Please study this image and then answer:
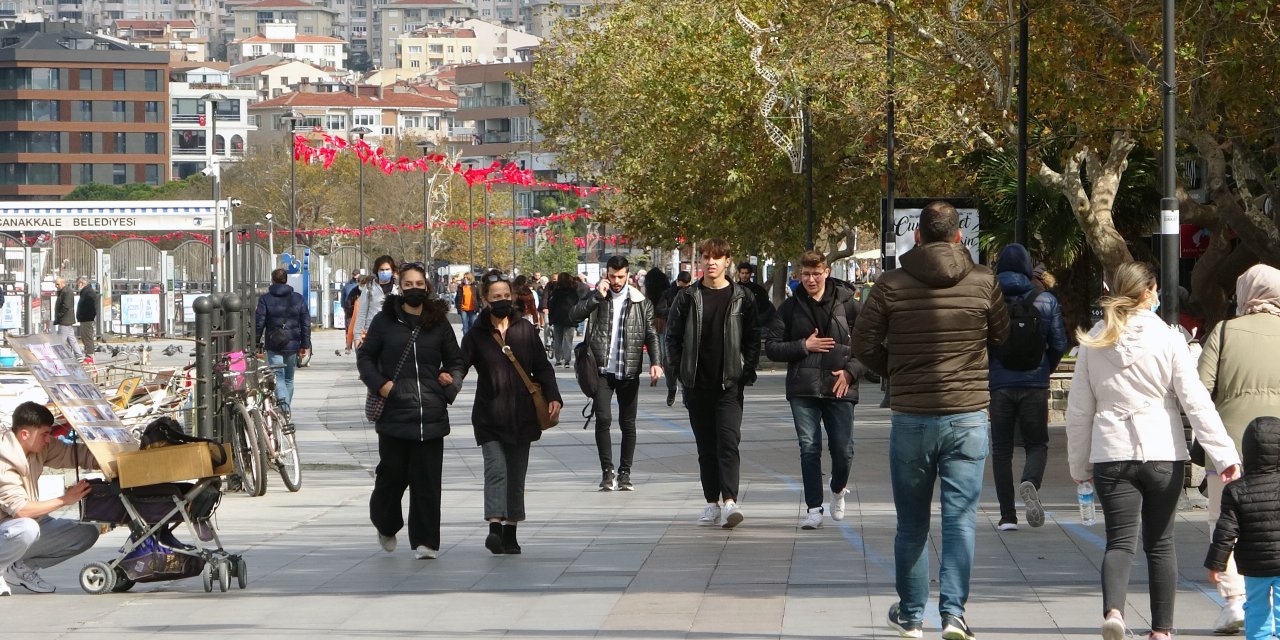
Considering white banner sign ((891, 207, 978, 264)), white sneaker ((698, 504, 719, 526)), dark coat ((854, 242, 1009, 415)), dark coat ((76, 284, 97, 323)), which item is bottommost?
white sneaker ((698, 504, 719, 526))

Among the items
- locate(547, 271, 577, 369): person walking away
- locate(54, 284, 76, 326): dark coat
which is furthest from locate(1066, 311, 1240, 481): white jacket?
locate(54, 284, 76, 326): dark coat

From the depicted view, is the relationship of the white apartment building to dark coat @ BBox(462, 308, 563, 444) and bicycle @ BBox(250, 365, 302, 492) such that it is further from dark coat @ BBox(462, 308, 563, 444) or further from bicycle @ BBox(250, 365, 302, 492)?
dark coat @ BBox(462, 308, 563, 444)

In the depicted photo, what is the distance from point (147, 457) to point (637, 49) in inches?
1220

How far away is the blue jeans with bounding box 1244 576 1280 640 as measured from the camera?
662cm

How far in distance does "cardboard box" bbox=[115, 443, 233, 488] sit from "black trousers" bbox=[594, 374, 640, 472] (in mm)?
5170

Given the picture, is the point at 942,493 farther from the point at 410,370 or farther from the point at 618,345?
the point at 618,345

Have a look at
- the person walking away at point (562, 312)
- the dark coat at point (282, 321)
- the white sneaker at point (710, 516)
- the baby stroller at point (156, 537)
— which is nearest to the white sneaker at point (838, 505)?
the white sneaker at point (710, 516)

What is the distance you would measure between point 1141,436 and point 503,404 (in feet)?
14.0

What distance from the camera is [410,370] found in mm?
10172

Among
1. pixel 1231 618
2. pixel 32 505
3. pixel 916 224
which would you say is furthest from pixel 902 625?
pixel 916 224

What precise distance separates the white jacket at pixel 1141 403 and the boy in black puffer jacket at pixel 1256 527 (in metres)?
0.28

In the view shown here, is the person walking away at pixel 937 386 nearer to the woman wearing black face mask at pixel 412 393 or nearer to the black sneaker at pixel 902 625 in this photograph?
the black sneaker at pixel 902 625

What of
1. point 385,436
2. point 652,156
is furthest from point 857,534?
point 652,156

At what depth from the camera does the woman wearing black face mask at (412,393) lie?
398 inches
